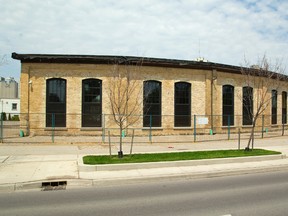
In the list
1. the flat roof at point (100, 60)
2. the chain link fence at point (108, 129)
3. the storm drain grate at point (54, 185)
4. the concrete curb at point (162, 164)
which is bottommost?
the storm drain grate at point (54, 185)

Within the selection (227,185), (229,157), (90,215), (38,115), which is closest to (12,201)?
(90,215)

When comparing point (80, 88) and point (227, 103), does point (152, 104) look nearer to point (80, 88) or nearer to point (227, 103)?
point (80, 88)

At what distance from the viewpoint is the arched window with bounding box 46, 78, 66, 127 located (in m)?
22.1

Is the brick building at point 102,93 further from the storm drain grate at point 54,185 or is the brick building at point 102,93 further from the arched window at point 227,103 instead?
the storm drain grate at point 54,185

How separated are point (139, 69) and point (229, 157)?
12540mm

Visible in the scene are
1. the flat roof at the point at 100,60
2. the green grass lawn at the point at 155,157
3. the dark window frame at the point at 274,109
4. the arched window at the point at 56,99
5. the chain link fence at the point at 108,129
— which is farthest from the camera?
the dark window frame at the point at 274,109

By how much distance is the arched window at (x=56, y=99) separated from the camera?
872 inches

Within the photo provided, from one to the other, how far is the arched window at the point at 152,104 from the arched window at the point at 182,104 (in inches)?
61.0

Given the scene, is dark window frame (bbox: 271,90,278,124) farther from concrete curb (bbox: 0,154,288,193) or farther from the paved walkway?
concrete curb (bbox: 0,154,288,193)

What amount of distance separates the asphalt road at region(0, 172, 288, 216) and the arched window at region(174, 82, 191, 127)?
1513cm

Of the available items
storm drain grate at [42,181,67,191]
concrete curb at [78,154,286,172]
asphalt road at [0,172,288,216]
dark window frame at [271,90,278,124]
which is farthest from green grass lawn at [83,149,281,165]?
dark window frame at [271,90,278,124]

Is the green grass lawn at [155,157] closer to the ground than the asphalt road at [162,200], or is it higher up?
higher up

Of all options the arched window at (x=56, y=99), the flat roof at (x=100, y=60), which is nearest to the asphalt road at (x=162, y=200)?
the flat roof at (x=100, y=60)

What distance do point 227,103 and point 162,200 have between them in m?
21.5
